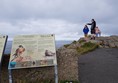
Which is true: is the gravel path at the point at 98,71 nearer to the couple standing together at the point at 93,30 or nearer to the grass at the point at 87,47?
the grass at the point at 87,47

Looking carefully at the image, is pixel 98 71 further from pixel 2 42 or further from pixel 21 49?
pixel 2 42

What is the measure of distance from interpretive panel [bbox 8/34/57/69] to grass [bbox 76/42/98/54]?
32.9 ft

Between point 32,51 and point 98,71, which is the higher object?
point 32,51

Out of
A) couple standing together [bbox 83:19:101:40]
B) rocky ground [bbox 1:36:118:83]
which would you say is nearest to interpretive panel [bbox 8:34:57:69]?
rocky ground [bbox 1:36:118:83]

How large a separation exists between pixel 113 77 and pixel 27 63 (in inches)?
174

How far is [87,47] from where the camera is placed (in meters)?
25.9

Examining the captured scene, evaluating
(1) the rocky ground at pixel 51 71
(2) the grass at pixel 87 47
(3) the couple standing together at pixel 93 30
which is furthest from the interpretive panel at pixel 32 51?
(3) the couple standing together at pixel 93 30

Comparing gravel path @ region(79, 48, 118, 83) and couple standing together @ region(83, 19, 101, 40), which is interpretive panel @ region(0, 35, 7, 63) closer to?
gravel path @ region(79, 48, 118, 83)

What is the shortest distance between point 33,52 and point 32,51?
0.26 feet

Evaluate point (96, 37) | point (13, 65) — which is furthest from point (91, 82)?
point (96, 37)

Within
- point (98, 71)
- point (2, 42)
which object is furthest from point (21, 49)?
point (98, 71)

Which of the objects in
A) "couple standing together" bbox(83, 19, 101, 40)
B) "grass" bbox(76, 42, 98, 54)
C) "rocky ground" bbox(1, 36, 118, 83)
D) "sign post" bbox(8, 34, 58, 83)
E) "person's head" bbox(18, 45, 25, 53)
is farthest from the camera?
"couple standing together" bbox(83, 19, 101, 40)

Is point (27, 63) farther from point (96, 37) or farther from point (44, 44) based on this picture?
point (96, 37)

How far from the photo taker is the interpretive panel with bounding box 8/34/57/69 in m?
12.7
